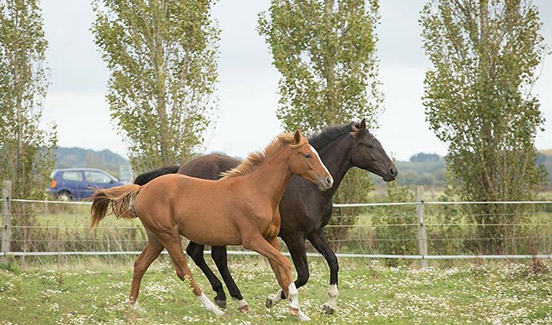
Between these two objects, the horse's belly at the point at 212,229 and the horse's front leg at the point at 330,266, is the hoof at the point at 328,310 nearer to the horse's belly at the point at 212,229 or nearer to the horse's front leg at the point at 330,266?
the horse's front leg at the point at 330,266

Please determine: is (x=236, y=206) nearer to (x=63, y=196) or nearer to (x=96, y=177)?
(x=63, y=196)

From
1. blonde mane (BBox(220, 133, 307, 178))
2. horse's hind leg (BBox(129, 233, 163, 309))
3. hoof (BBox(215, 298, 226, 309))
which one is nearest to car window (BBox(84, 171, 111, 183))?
hoof (BBox(215, 298, 226, 309))

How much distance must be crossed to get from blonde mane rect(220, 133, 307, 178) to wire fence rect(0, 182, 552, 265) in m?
5.57

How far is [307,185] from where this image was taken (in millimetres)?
9078

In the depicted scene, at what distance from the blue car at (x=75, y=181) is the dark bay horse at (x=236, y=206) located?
20.2m

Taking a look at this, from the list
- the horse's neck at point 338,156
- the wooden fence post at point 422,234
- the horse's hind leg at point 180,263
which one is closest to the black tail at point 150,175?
the horse's hind leg at point 180,263

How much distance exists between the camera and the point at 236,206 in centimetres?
802

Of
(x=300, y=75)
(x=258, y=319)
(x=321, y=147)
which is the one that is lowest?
(x=258, y=319)

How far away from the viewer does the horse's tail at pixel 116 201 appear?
28.4 feet

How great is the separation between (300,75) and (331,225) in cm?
303

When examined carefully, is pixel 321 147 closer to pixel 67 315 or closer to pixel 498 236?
pixel 67 315

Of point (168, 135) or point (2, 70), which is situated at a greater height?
point (2, 70)

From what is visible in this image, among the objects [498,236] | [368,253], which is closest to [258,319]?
[368,253]

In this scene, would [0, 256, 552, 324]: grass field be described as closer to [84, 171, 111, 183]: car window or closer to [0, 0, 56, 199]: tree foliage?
[0, 0, 56, 199]: tree foliage
